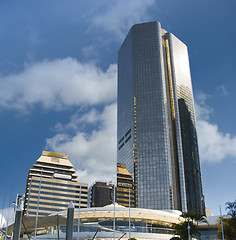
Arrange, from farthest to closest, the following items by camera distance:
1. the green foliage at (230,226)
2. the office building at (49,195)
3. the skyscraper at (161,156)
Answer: the office building at (49,195)
the skyscraper at (161,156)
the green foliage at (230,226)

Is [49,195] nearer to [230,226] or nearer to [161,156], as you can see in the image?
[161,156]

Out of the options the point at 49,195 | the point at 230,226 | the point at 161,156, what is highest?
the point at 161,156

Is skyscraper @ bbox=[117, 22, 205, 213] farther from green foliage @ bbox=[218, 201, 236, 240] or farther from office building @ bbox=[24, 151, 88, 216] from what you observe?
green foliage @ bbox=[218, 201, 236, 240]

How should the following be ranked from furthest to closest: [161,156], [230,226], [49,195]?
[49,195] < [161,156] < [230,226]

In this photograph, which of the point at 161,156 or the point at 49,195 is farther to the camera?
the point at 49,195

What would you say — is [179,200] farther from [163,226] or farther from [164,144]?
[163,226]

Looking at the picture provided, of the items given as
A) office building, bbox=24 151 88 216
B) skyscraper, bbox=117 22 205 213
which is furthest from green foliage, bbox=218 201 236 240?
office building, bbox=24 151 88 216

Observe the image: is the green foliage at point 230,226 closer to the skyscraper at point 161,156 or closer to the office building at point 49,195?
the skyscraper at point 161,156

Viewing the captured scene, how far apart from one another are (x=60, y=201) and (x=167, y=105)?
8695 centimetres

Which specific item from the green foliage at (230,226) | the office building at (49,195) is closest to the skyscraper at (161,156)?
the office building at (49,195)

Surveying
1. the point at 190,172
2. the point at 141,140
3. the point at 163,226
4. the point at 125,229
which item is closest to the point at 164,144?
the point at 141,140

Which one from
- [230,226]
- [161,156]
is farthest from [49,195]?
[230,226]

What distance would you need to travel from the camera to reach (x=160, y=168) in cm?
17825

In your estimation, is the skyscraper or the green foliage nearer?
the green foliage
